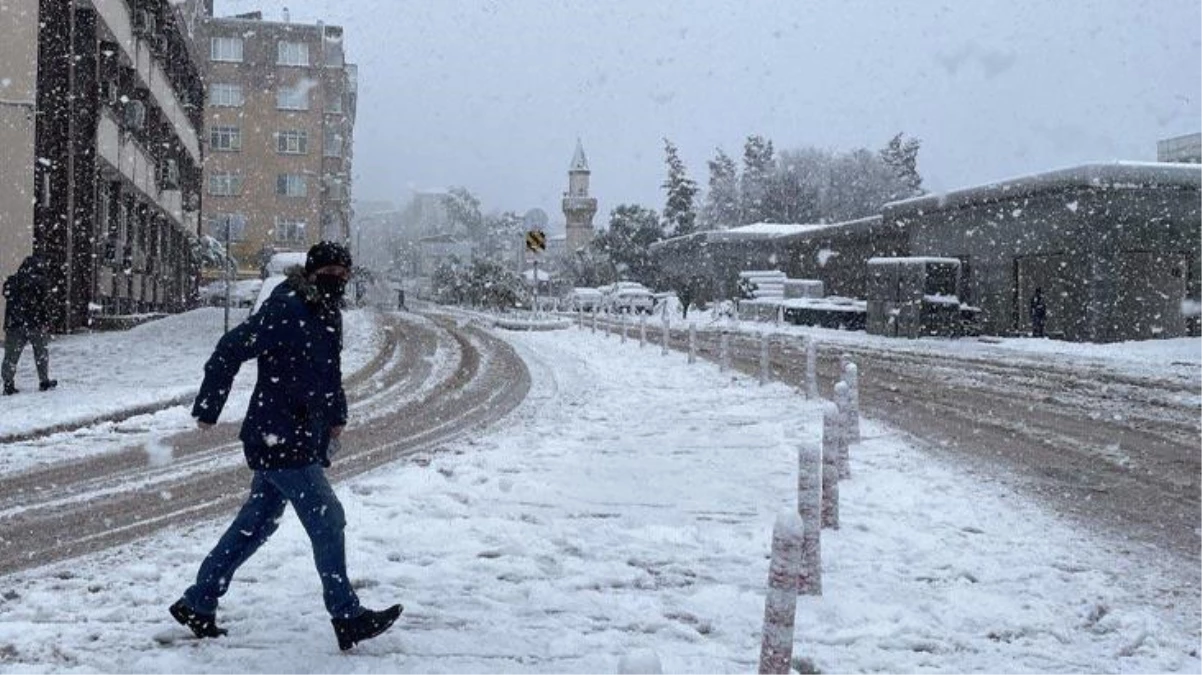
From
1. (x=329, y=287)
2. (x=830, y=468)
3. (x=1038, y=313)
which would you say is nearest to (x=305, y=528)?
(x=329, y=287)

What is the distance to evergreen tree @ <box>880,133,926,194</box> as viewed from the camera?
94.7 metres

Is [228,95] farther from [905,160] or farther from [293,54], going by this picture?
[905,160]

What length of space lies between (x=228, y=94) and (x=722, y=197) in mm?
45518

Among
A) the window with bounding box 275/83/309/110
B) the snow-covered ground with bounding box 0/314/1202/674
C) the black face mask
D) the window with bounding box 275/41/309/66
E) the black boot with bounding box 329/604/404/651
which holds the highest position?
the window with bounding box 275/41/309/66

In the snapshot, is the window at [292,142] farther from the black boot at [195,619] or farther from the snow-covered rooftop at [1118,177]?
the black boot at [195,619]

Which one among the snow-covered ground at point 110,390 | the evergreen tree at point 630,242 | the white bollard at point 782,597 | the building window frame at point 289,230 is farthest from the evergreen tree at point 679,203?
the white bollard at point 782,597

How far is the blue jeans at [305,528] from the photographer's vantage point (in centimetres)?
476

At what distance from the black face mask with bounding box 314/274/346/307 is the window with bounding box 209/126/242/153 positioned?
71.9 m

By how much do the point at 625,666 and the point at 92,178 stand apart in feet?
86.6

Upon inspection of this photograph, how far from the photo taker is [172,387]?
1520 cm

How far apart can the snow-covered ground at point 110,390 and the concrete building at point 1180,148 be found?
56.7 metres

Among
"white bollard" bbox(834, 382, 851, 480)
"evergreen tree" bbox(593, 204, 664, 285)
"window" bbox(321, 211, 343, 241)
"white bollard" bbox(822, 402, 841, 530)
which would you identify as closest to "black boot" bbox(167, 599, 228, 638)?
"white bollard" bbox(822, 402, 841, 530)

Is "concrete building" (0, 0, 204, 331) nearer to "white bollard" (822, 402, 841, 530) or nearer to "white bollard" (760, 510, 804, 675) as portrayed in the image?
"white bollard" (822, 402, 841, 530)

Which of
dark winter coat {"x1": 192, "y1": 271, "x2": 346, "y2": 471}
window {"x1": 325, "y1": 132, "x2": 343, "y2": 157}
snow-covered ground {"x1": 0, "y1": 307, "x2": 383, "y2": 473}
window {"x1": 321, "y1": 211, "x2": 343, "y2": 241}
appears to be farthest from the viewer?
window {"x1": 321, "y1": 211, "x2": 343, "y2": 241}
